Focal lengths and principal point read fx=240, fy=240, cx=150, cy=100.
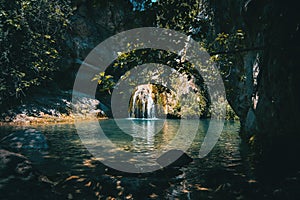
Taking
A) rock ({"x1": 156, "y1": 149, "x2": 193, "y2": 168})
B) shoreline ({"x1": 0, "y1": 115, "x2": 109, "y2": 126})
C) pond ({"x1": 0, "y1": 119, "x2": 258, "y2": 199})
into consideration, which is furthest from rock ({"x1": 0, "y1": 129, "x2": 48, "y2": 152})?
shoreline ({"x1": 0, "y1": 115, "x2": 109, "y2": 126})

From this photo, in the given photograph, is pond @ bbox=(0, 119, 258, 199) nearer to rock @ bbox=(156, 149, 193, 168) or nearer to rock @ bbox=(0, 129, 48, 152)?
rock @ bbox=(156, 149, 193, 168)

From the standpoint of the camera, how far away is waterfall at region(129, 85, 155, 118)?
40.0 metres

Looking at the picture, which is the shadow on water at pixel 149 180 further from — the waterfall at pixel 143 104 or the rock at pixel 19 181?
the waterfall at pixel 143 104

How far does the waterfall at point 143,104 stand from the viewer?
131 feet

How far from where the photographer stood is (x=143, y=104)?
4022 cm

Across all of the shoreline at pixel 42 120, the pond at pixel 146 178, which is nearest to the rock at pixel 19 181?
the pond at pixel 146 178

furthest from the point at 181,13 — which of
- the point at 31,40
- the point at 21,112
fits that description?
the point at 21,112

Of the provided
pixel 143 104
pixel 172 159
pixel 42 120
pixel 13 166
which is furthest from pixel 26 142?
pixel 143 104

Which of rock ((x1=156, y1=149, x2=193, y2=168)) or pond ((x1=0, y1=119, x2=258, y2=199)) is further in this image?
rock ((x1=156, y1=149, x2=193, y2=168))

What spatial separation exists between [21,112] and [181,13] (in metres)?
25.8

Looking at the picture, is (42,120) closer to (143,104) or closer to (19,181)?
(143,104)

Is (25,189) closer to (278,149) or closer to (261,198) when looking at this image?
(261,198)

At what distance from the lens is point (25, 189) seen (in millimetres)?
5145

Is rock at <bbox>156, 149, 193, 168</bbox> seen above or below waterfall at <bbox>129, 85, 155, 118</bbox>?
below
